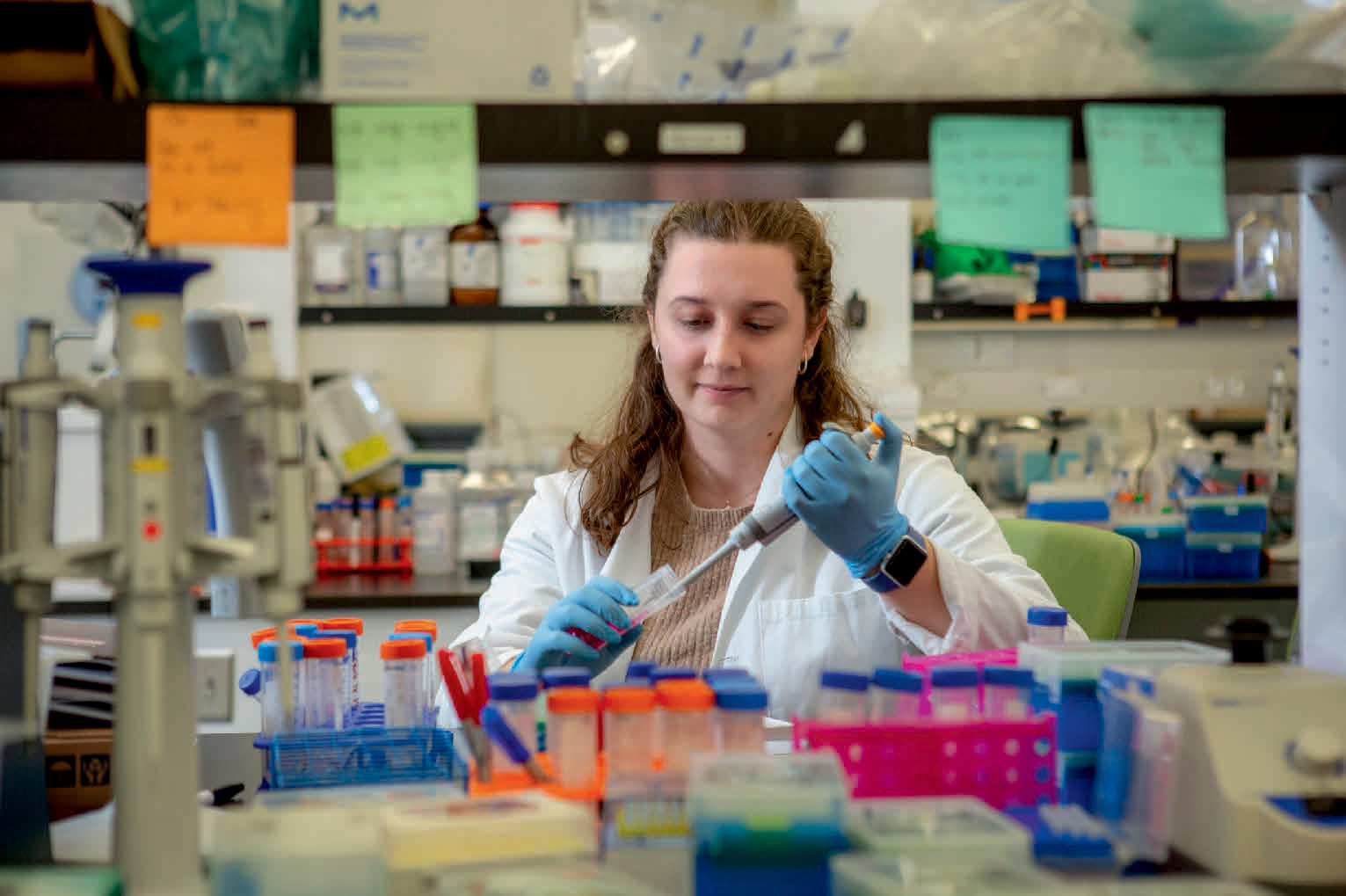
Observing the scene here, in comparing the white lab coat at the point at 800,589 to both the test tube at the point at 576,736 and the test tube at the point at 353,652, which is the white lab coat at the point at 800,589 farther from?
the test tube at the point at 576,736

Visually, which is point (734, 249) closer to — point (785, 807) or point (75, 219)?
point (785, 807)

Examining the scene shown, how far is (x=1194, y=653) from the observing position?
1001 mm

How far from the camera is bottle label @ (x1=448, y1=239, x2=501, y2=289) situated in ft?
11.4

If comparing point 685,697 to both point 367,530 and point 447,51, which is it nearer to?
point 447,51

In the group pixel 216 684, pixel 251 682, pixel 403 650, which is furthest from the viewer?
pixel 216 684

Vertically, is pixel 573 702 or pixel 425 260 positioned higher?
pixel 425 260

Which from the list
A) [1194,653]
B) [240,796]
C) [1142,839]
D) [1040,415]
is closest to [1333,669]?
[1194,653]

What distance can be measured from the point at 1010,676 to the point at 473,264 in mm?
2790

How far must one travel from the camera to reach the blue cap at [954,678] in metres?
0.96

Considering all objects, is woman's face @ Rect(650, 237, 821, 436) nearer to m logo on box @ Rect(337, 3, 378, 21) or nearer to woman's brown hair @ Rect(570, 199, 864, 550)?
woman's brown hair @ Rect(570, 199, 864, 550)

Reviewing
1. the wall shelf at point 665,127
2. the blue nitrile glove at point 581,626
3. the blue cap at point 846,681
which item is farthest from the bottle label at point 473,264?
the blue cap at point 846,681

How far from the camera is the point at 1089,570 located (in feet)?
5.89

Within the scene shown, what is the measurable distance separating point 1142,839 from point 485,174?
2.47ft

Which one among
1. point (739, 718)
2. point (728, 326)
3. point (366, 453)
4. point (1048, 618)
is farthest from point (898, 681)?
point (366, 453)
